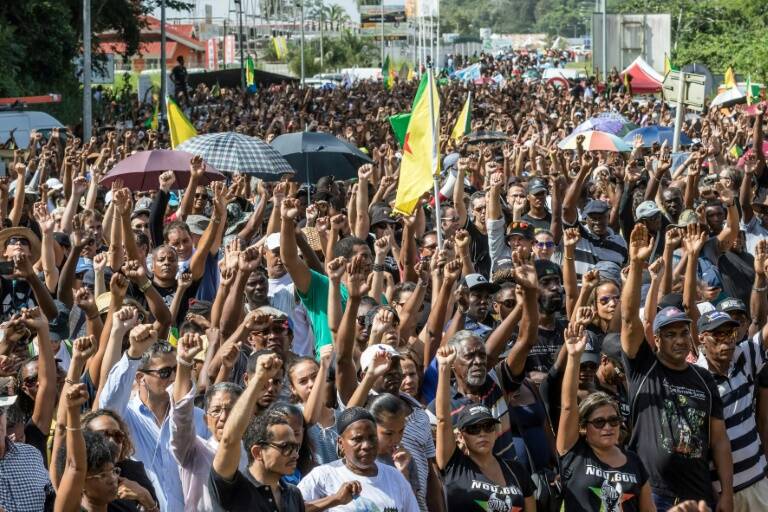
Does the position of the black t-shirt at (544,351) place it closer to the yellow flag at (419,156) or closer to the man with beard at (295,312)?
the man with beard at (295,312)

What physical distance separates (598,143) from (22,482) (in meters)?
11.7

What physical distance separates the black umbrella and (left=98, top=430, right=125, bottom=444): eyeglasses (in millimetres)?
8102

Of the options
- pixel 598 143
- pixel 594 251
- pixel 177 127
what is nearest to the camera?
pixel 594 251

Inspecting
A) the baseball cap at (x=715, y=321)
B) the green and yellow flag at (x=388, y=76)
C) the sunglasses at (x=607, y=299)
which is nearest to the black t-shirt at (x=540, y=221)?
the sunglasses at (x=607, y=299)

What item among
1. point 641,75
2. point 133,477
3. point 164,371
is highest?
point 641,75

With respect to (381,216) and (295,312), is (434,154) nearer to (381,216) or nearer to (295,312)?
(381,216)

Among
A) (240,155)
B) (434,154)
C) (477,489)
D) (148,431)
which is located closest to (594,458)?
(477,489)

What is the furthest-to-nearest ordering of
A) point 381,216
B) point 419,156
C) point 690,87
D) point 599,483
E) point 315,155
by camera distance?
point 690,87 < point 315,155 < point 419,156 < point 381,216 < point 599,483

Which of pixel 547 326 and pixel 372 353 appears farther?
pixel 547 326

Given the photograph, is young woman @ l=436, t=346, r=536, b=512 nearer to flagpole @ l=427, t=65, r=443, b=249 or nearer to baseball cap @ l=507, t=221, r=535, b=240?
baseball cap @ l=507, t=221, r=535, b=240

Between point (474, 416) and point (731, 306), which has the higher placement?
point (731, 306)

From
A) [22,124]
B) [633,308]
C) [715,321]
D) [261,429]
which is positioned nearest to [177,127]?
[22,124]

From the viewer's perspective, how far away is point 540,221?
10539 millimetres

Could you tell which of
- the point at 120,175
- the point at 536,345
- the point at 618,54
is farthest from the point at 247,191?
the point at 618,54
